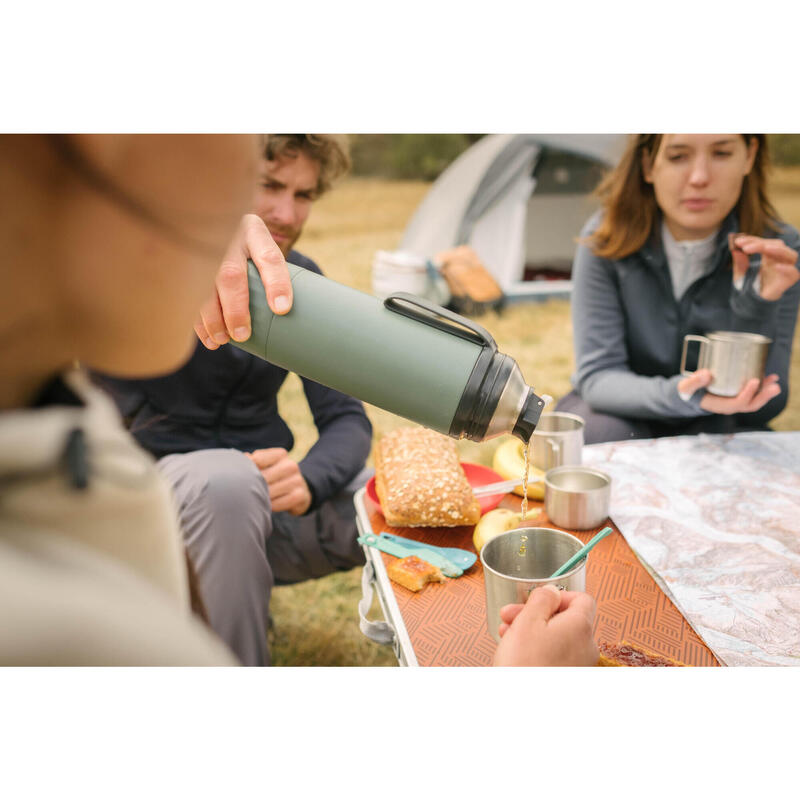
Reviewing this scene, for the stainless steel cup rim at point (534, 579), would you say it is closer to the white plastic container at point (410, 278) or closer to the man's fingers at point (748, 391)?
the man's fingers at point (748, 391)

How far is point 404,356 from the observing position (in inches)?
31.2

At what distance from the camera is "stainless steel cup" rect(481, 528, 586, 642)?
35.3 inches

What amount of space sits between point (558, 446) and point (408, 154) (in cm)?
482

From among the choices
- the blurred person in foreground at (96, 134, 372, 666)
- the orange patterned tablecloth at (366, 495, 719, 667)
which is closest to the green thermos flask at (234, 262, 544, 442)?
the orange patterned tablecloth at (366, 495, 719, 667)

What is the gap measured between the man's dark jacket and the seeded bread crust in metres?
0.33

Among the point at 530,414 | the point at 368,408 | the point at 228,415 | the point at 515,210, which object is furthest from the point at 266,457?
the point at 515,210

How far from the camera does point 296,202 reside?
1.59 m

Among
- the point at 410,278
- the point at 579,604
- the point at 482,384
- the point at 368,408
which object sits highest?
the point at 482,384

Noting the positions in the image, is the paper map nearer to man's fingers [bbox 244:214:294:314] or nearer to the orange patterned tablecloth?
the orange patterned tablecloth

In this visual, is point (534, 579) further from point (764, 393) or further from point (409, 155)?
point (409, 155)

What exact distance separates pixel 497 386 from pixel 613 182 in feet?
4.21

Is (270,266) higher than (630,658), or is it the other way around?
(270,266)

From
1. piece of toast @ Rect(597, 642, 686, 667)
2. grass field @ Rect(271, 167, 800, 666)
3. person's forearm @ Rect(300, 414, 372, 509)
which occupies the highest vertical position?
piece of toast @ Rect(597, 642, 686, 667)

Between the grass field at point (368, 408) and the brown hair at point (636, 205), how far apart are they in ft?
0.37
